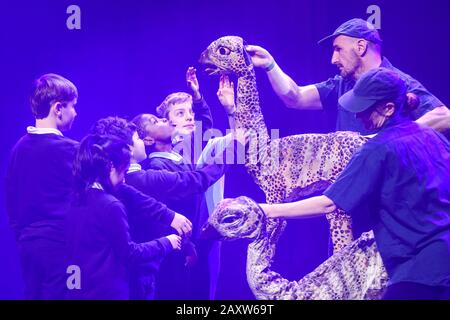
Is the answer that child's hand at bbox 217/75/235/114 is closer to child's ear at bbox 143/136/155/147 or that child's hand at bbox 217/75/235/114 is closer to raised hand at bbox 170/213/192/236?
child's ear at bbox 143/136/155/147

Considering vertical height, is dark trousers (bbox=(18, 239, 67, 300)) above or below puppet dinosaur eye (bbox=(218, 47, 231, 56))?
below

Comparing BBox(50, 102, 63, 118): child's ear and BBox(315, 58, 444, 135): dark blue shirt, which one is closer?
BBox(315, 58, 444, 135): dark blue shirt

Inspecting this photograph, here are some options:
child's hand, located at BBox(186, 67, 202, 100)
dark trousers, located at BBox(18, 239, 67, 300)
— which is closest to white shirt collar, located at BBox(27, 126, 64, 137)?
dark trousers, located at BBox(18, 239, 67, 300)

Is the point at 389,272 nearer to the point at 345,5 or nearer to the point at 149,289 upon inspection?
the point at 149,289

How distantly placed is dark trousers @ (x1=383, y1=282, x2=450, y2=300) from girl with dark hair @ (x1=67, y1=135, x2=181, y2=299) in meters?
1.02

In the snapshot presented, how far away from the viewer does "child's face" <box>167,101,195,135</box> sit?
138 inches

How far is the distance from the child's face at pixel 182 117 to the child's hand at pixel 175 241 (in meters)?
0.51

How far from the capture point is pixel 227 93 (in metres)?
3.48

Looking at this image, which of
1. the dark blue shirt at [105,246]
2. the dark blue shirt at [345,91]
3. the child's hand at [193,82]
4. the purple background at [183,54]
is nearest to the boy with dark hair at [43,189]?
the dark blue shirt at [105,246]

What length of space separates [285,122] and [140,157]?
2.36 ft

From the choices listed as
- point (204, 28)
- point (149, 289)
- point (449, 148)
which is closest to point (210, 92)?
point (204, 28)

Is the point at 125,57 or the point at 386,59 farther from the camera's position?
the point at 125,57

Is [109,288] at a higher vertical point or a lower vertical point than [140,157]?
lower

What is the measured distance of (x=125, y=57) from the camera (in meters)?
3.75
